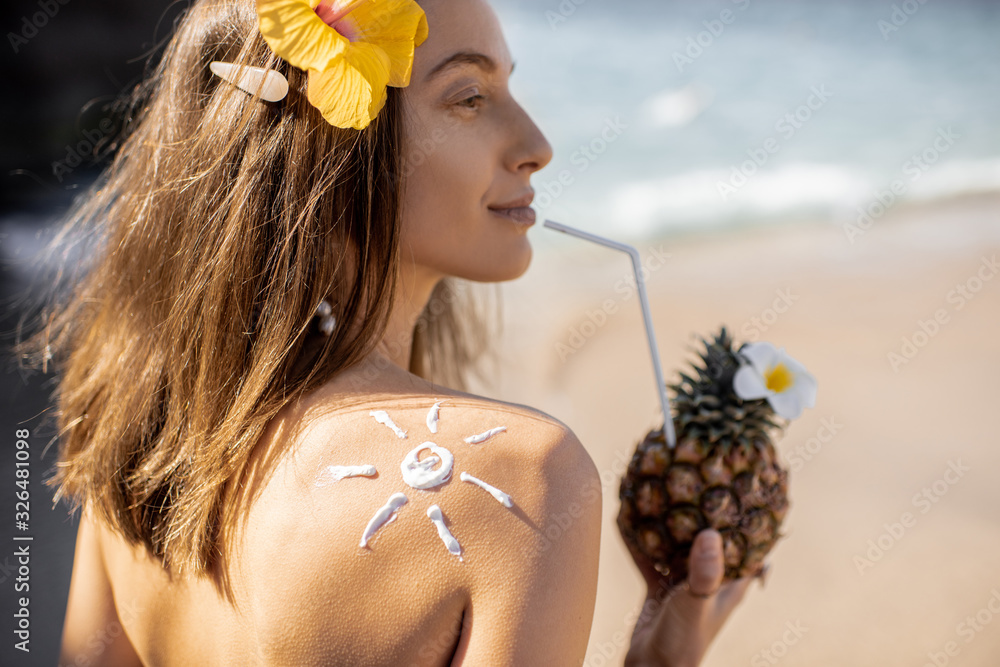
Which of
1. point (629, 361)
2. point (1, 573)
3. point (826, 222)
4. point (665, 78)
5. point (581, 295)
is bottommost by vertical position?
point (1, 573)

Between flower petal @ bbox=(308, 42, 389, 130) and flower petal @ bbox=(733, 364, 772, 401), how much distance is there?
3.02ft

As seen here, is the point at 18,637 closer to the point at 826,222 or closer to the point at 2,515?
the point at 2,515

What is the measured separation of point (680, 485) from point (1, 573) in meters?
2.05

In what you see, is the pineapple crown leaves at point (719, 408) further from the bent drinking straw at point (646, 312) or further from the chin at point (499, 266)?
the chin at point (499, 266)

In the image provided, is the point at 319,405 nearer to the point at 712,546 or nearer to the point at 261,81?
the point at 261,81

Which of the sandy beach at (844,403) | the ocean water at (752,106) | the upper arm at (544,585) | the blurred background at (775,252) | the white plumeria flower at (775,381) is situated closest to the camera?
the upper arm at (544,585)

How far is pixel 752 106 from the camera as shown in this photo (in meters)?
12.2

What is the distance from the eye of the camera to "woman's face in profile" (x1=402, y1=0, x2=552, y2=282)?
1.39 meters

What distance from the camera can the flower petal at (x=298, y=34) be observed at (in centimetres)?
118

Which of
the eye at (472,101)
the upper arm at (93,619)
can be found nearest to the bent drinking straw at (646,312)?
the eye at (472,101)

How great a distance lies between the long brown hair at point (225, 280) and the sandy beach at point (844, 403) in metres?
2.68

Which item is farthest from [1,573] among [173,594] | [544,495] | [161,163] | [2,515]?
[544,495]

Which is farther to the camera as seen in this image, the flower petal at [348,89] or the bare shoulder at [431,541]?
the flower petal at [348,89]

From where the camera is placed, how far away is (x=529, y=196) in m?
1.50
